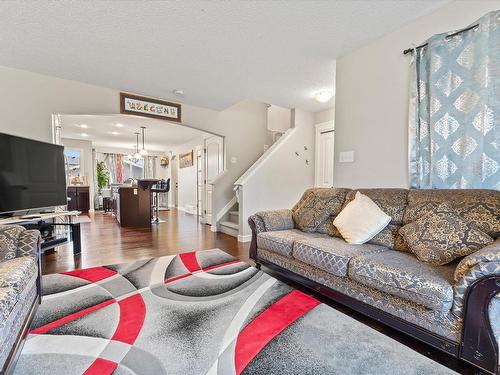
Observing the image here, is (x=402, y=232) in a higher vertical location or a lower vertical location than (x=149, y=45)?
lower

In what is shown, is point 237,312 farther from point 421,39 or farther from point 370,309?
point 421,39

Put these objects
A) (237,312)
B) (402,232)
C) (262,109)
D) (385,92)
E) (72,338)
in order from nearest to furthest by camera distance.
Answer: (72,338)
(237,312)
(402,232)
(385,92)
(262,109)

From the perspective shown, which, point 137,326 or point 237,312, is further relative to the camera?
point 237,312

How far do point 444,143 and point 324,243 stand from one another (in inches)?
51.2

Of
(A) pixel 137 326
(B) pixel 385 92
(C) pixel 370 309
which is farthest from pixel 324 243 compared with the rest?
(B) pixel 385 92

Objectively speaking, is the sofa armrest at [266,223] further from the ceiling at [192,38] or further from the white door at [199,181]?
the white door at [199,181]

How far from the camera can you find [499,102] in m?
1.71

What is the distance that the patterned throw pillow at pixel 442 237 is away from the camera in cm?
148

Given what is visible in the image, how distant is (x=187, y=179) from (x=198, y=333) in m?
6.95

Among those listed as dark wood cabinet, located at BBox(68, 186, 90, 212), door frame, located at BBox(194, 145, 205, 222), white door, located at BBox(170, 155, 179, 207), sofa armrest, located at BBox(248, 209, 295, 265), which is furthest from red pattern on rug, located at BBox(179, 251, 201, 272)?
white door, located at BBox(170, 155, 179, 207)

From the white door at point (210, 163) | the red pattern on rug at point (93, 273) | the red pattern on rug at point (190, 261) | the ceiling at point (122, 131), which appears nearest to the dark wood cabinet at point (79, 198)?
the ceiling at point (122, 131)

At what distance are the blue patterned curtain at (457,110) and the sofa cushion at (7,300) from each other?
2.87m

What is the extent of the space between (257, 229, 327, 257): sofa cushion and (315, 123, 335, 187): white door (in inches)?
104

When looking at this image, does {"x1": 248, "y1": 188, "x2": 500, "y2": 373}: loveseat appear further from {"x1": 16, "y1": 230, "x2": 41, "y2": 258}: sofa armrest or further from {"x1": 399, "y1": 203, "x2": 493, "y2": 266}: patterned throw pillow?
{"x1": 16, "y1": 230, "x2": 41, "y2": 258}: sofa armrest
